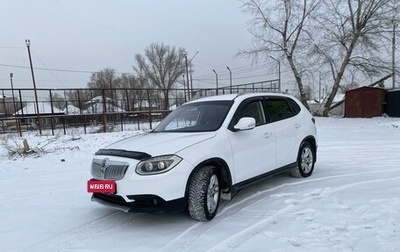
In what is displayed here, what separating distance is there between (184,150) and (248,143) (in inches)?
46.4

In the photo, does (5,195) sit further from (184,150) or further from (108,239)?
(184,150)

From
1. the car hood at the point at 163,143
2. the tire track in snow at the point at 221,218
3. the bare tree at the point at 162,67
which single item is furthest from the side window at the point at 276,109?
the bare tree at the point at 162,67

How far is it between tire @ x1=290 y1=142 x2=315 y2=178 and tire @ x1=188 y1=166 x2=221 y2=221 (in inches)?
92.6

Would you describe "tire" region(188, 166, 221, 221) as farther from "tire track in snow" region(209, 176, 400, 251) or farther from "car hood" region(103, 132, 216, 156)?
"tire track in snow" region(209, 176, 400, 251)

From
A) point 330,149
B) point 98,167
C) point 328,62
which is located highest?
point 328,62

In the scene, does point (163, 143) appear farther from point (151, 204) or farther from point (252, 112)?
point (252, 112)

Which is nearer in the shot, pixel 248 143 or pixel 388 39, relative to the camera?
pixel 248 143

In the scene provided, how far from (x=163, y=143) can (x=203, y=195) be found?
2.64 feet

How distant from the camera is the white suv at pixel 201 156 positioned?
12.6ft

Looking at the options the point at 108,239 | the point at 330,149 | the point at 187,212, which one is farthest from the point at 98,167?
the point at 330,149

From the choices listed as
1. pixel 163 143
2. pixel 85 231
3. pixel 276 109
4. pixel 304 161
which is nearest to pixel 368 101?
pixel 304 161

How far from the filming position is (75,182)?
6.66 m

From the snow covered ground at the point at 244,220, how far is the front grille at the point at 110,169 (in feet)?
2.21

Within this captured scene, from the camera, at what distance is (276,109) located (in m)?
5.68
